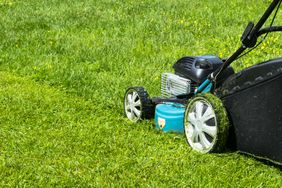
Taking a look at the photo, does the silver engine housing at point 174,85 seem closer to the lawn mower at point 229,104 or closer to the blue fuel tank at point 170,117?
the lawn mower at point 229,104

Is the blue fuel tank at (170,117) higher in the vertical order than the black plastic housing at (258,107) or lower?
lower

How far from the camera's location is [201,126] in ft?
14.9

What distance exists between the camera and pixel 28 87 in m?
6.63

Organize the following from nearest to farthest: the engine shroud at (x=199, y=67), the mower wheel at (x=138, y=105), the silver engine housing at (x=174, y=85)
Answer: the engine shroud at (x=199, y=67), the silver engine housing at (x=174, y=85), the mower wheel at (x=138, y=105)

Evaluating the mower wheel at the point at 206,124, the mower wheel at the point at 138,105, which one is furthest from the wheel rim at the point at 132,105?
the mower wheel at the point at 206,124

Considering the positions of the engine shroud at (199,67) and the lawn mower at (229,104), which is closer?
the lawn mower at (229,104)

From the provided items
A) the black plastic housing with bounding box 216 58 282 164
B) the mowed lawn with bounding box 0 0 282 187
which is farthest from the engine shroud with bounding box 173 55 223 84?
the mowed lawn with bounding box 0 0 282 187

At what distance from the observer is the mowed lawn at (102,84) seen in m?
4.31

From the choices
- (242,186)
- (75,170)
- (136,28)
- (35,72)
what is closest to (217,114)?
(242,186)

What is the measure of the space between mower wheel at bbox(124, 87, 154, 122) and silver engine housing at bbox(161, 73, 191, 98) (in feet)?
0.70

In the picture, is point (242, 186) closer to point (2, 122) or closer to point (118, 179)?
point (118, 179)

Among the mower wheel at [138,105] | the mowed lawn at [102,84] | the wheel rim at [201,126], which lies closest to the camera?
the mowed lawn at [102,84]

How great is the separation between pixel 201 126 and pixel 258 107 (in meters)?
0.55

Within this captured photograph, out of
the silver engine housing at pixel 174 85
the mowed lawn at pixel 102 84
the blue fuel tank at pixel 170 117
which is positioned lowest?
the mowed lawn at pixel 102 84
